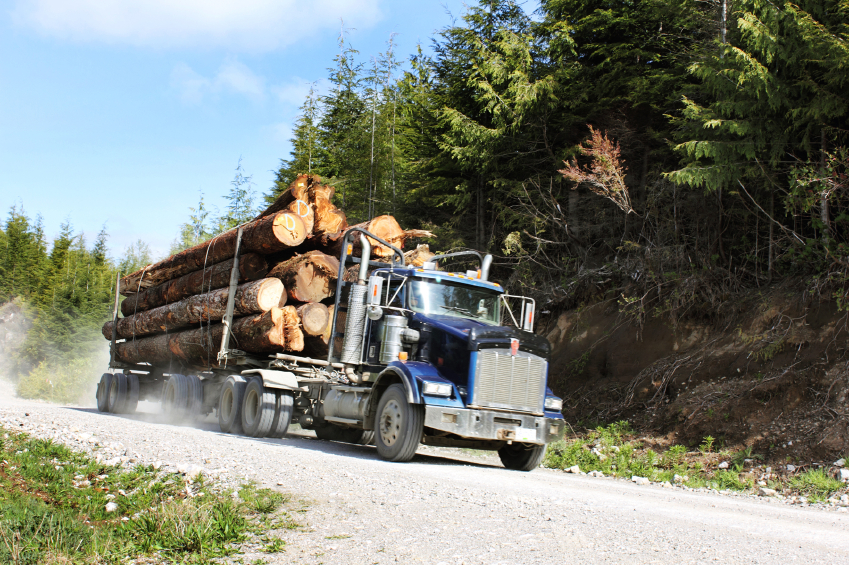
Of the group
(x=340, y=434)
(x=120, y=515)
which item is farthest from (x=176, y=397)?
(x=120, y=515)

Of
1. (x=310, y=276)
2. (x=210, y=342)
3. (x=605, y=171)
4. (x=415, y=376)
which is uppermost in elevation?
(x=605, y=171)

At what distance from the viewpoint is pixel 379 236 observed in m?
12.6

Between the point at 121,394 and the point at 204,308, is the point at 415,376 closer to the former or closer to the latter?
the point at 204,308

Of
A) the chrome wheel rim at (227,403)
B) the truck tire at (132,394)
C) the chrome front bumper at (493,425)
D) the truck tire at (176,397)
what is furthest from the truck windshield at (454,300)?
the truck tire at (132,394)

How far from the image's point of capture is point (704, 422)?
33.3ft

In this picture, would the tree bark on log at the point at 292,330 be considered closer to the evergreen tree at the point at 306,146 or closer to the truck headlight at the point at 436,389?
the truck headlight at the point at 436,389

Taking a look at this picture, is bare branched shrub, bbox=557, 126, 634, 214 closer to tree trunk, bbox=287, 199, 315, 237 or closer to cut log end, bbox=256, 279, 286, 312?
tree trunk, bbox=287, 199, 315, 237

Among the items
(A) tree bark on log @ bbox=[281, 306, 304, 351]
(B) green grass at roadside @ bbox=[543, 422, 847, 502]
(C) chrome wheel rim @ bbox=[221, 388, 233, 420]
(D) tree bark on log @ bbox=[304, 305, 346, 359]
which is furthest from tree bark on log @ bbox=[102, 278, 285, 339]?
(B) green grass at roadside @ bbox=[543, 422, 847, 502]

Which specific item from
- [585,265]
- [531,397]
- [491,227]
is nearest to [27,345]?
[491,227]

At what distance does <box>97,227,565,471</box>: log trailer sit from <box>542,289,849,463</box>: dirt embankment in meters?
2.97

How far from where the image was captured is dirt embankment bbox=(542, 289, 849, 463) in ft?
30.1

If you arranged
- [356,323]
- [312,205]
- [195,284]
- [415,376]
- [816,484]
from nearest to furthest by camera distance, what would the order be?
[816,484] → [415,376] → [356,323] → [312,205] → [195,284]

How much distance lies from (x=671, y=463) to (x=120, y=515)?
7610mm

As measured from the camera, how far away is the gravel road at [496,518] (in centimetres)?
399
